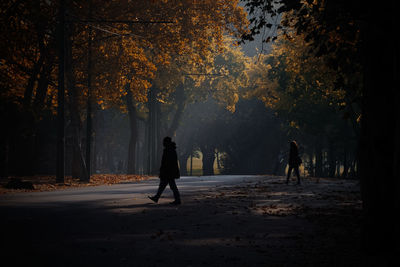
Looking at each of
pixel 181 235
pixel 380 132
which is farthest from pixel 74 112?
pixel 380 132

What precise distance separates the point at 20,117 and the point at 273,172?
3354cm

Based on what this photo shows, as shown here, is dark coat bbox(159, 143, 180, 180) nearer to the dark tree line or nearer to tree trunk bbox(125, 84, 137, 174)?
the dark tree line

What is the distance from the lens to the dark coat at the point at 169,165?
52.8 feet

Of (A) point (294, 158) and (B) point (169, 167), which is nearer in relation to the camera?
(B) point (169, 167)

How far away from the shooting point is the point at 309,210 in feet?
48.5

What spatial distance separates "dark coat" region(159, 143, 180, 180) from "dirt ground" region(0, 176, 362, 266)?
85 centimetres

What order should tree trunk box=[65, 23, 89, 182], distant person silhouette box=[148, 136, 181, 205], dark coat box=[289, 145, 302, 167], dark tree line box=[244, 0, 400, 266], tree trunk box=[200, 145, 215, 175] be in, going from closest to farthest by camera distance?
1. dark tree line box=[244, 0, 400, 266]
2. distant person silhouette box=[148, 136, 181, 205]
3. dark coat box=[289, 145, 302, 167]
4. tree trunk box=[65, 23, 89, 182]
5. tree trunk box=[200, 145, 215, 175]

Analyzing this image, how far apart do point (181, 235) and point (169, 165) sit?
6.03 meters

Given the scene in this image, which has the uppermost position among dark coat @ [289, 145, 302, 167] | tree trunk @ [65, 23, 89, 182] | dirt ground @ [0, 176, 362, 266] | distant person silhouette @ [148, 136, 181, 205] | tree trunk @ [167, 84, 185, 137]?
tree trunk @ [167, 84, 185, 137]

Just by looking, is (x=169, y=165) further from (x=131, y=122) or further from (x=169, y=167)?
(x=131, y=122)

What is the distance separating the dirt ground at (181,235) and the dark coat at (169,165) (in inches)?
33.6

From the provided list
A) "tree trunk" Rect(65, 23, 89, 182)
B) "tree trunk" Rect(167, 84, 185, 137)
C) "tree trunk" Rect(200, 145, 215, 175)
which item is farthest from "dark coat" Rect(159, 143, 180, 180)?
"tree trunk" Rect(200, 145, 215, 175)

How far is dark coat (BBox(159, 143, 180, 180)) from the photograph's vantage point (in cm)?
1610

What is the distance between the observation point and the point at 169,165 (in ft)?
53.1
